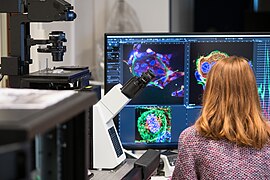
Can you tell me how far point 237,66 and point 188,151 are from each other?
0.36 metres

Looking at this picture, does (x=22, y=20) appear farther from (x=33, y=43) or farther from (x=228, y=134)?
(x=228, y=134)

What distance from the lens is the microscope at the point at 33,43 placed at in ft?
5.89

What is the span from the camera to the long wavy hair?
6.49ft

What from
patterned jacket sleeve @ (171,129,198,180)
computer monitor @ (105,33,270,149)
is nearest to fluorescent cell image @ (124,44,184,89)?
computer monitor @ (105,33,270,149)

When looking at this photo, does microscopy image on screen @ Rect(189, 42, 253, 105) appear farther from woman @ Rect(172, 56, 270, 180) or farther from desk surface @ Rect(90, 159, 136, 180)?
desk surface @ Rect(90, 159, 136, 180)

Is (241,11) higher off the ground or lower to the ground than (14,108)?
higher

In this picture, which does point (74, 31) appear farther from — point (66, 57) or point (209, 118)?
point (209, 118)

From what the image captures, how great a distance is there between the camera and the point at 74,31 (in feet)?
11.9

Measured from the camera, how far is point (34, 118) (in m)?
0.85

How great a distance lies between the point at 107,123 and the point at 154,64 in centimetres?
47

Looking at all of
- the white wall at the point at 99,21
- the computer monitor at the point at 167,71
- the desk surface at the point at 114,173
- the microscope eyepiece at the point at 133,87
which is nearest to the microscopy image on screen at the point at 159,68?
the computer monitor at the point at 167,71

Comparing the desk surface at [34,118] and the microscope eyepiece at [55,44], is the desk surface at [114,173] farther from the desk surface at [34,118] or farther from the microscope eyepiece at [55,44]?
the desk surface at [34,118]

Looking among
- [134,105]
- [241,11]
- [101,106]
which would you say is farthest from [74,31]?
[241,11]

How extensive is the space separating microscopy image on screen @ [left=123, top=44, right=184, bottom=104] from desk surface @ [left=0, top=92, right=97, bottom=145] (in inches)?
53.3
